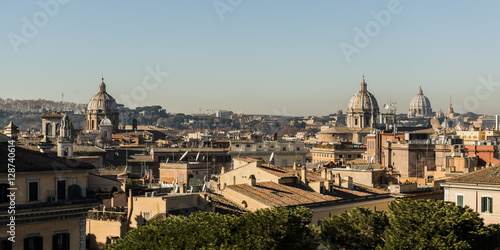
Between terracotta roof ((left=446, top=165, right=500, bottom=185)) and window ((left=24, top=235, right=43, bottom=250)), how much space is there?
54.9 feet

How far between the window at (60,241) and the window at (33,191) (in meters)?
1.11

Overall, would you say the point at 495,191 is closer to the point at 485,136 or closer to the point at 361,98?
the point at 485,136

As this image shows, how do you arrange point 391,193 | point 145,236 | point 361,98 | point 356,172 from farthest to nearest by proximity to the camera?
point 361,98 < point 356,172 < point 391,193 < point 145,236

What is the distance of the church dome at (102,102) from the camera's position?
148m

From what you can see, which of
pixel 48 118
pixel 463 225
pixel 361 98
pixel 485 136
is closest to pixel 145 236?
pixel 463 225

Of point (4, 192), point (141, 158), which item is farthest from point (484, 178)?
point (141, 158)

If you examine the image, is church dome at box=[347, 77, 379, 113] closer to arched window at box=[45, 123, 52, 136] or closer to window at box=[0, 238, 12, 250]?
arched window at box=[45, 123, 52, 136]

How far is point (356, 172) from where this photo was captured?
4247 centimetres

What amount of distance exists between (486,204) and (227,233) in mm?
12883

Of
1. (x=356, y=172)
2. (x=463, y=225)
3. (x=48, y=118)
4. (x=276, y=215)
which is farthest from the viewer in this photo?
(x=48, y=118)

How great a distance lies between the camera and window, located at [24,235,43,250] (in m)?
20.7

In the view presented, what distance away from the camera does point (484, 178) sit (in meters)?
31.0

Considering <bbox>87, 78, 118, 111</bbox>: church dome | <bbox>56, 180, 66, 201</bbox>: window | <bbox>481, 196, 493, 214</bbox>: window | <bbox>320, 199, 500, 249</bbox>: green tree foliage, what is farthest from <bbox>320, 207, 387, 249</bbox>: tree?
<bbox>87, 78, 118, 111</bbox>: church dome

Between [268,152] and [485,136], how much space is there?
19843 millimetres
